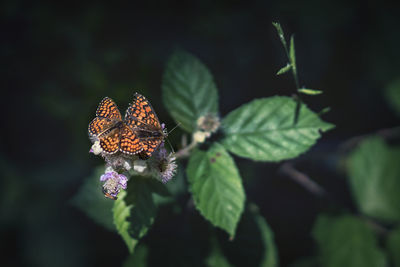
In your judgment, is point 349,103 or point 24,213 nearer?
point 24,213

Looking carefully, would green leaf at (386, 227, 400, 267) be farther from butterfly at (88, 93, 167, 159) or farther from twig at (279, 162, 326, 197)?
butterfly at (88, 93, 167, 159)

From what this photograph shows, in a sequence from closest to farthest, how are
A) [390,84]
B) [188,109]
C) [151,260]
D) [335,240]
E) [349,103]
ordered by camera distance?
[188,109], [151,260], [335,240], [390,84], [349,103]

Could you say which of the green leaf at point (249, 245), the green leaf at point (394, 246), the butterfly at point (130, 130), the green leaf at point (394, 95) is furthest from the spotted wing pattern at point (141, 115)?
the green leaf at point (394, 95)

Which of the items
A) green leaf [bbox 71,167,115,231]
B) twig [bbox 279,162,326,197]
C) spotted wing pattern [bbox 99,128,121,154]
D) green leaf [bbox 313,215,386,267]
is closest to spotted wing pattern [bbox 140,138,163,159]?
spotted wing pattern [bbox 99,128,121,154]

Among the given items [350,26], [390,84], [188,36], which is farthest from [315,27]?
[188,36]

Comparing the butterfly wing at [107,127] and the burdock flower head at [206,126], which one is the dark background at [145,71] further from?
the butterfly wing at [107,127]

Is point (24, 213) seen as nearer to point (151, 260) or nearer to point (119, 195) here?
point (151, 260)

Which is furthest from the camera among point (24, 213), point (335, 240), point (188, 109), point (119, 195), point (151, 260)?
point (24, 213)
